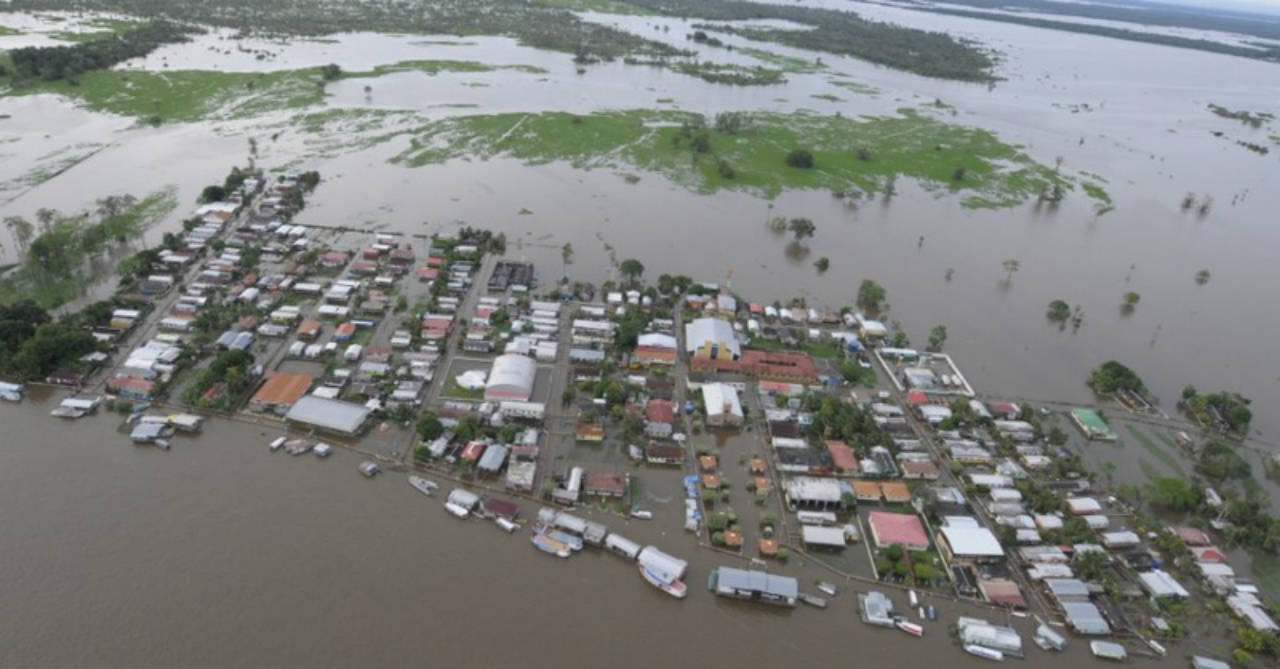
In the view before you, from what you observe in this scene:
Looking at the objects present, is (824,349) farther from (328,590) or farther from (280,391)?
(280,391)

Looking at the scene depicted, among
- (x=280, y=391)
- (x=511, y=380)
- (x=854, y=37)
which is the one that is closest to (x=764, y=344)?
(x=511, y=380)

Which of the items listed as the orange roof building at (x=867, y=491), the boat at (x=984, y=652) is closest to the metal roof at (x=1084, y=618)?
the boat at (x=984, y=652)

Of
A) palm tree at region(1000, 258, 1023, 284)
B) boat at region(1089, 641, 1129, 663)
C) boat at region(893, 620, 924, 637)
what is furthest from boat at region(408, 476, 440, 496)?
palm tree at region(1000, 258, 1023, 284)

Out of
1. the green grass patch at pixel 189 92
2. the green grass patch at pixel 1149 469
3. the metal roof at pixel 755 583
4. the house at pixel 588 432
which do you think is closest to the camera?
the metal roof at pixel 755 583

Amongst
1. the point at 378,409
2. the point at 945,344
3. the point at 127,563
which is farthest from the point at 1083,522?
the point at 127,563

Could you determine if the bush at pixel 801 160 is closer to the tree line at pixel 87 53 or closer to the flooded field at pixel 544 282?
the flooded field at pixel 544 282
